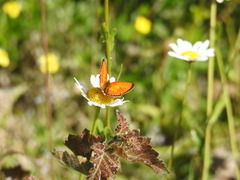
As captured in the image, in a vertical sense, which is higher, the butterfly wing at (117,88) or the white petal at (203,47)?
the white petal at (203,47)

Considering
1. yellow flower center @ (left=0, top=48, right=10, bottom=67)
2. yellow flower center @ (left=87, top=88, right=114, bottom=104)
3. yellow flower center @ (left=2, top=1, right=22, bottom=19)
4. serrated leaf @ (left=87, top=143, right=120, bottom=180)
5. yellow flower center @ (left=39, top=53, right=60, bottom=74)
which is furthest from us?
yellow flower center @ (left=2, top=1, right=22, bottom=19)

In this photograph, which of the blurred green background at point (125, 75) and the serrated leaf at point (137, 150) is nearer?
the serrated leaf at point (137, 150)

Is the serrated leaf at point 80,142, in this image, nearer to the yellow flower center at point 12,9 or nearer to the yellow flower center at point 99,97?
the yellow flower center at point 99,97

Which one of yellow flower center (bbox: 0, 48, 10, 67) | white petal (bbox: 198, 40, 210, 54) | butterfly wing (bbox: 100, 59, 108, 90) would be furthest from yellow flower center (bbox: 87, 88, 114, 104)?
yellow flower center (bbox: 0, 48, 10, 67)

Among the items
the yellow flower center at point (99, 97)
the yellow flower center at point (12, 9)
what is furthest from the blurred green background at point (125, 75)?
the yellow flower center at point (99, 97)

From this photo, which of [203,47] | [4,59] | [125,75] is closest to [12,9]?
[4,59]

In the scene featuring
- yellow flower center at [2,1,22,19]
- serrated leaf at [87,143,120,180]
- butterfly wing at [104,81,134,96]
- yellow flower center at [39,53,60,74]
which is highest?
yellow flower center at [2,1,22,19]

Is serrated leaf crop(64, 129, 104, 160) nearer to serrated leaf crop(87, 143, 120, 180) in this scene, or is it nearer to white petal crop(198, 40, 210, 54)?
serrated leaf crop(87, 143, 120, 180)

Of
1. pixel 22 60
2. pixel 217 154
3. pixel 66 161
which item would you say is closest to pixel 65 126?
pixel 22 60
